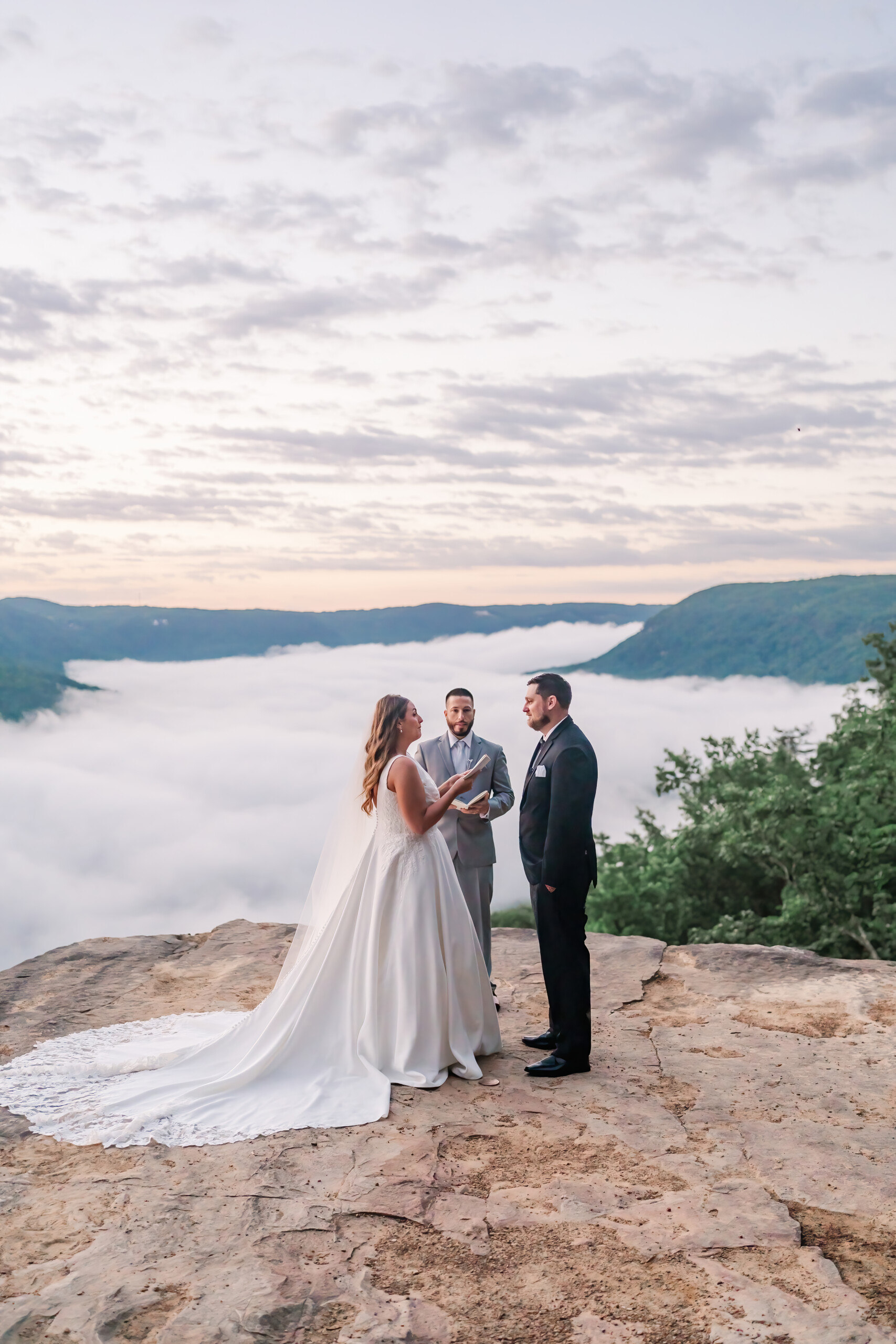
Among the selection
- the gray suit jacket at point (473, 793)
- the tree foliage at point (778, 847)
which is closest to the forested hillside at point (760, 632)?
the tree foliage at point (778, 847)

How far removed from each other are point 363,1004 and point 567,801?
181 cm

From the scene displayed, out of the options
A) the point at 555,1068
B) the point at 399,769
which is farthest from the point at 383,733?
the point at 555,1068

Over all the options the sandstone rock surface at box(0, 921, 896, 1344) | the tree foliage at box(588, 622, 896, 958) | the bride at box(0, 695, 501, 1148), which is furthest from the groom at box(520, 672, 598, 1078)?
the tree foliage at box(588, 622, 896, 958)

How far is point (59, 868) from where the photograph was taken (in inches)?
4035

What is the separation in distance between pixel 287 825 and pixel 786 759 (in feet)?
323

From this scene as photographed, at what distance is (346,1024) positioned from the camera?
5625 millimetres

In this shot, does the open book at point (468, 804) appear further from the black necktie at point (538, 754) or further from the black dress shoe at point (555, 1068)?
the black dress shoe at point (555, 1068)

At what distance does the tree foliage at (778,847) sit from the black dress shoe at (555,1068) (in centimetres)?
781

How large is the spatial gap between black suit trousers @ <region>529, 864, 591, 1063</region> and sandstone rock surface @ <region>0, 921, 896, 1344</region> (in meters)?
0.24

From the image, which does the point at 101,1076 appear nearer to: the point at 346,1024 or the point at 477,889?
the point at 346,1024

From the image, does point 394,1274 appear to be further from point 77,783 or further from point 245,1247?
point 77,783

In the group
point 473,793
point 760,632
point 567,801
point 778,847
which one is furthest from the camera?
point 760,632

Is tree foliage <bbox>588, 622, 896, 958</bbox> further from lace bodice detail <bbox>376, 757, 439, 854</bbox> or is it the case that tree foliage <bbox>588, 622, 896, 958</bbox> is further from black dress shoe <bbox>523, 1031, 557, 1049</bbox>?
lace bodice detail <bbox>376, 757, 439, 854</bbox>

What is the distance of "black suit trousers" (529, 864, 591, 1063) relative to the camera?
223 inches
